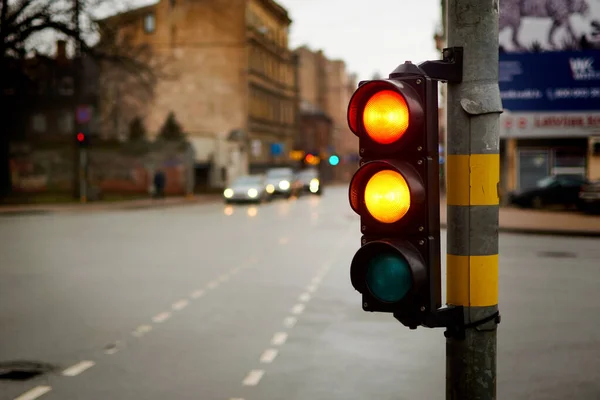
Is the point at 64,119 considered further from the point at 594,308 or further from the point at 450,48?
the point at 450,48

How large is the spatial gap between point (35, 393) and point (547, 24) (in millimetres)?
36416

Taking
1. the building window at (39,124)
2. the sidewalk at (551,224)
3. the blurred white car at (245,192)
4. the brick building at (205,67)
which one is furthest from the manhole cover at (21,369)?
the building window at (39,124)

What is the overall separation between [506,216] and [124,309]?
21.9m

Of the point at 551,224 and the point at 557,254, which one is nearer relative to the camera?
the point at 557,254

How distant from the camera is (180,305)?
36.0ft

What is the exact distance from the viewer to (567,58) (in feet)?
127

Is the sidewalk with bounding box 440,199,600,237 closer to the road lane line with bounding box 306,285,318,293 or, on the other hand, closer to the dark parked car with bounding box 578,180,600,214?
the dark parked car with bounding box 578,180,600,214

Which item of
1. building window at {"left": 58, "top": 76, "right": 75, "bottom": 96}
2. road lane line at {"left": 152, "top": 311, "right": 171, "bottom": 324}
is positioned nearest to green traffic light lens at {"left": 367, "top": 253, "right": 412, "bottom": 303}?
road lane line at {"left": 152, "top": 311, "right": 171, "bottom": 324}

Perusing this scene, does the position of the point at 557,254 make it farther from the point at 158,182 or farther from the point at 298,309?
the point at 158,182

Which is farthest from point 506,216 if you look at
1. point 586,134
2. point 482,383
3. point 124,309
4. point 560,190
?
point 482,383

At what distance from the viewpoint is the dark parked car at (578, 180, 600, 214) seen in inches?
1228

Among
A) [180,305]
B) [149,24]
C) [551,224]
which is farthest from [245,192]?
[180,305]

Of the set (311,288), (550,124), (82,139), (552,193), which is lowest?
(311,288)

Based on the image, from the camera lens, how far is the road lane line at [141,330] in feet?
29.8
